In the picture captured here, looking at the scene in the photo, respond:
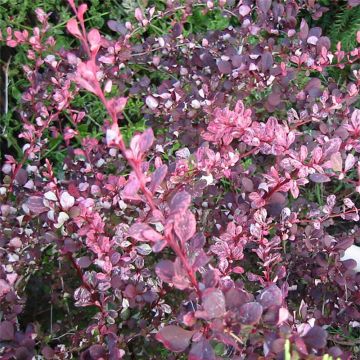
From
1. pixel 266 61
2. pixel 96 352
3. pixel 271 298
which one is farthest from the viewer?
pixel 266 61

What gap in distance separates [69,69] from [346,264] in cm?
94

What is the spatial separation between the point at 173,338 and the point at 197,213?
64 centimetres

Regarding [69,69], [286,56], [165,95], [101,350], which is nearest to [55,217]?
[101,350]

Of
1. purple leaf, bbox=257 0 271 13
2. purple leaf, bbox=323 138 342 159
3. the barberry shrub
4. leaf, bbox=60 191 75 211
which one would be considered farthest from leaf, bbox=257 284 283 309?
purple leaf, bbox=257 0 271 13

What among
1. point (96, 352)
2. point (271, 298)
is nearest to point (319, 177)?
point (271, 298)

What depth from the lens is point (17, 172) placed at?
4.41ft

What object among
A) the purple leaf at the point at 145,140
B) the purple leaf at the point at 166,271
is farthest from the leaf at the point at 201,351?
the purple leaf at the point at 145,140

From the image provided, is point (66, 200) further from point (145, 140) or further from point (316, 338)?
point (316, 338)

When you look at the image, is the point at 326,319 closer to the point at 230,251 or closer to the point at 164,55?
the point at 230,251

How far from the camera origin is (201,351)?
783 millimetres

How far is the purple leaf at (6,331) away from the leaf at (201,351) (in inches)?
17.8

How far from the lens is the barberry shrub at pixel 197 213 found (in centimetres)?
84

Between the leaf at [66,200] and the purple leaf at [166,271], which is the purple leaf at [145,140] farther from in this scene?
the leaf at [66,200]

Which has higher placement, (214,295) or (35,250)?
(214,295)
